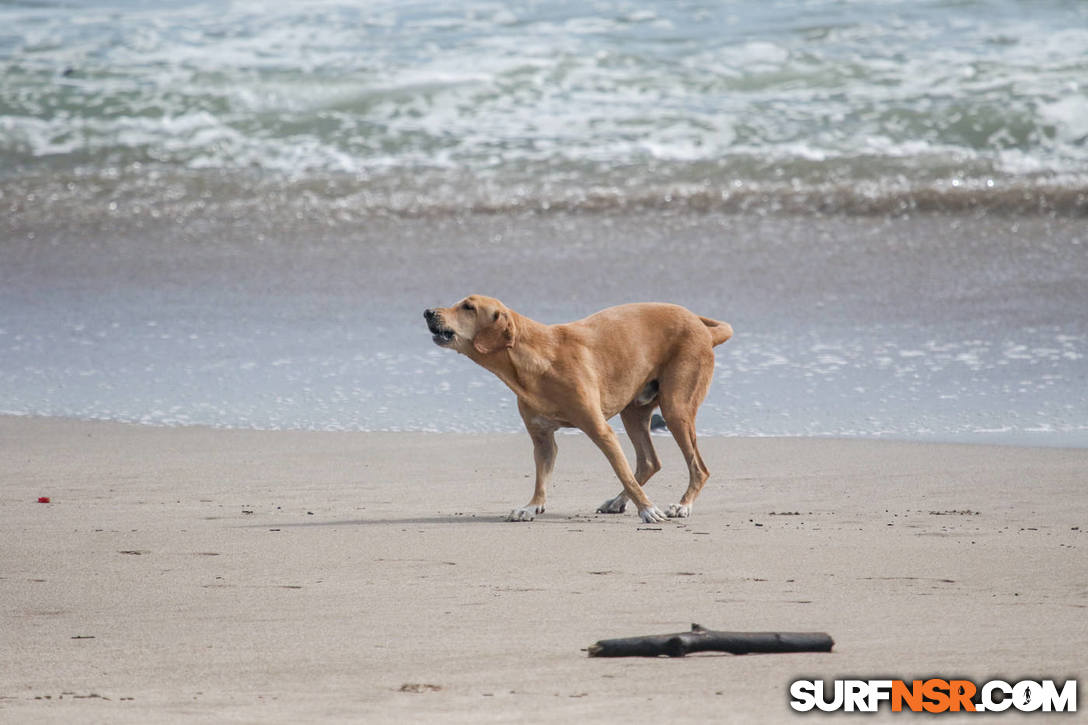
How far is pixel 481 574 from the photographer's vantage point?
5035 millimetres

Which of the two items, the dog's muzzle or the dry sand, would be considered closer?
the dry sand

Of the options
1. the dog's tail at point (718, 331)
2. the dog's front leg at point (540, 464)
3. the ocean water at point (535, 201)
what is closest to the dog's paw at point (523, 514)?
the dog's front leg at point (540, 464)

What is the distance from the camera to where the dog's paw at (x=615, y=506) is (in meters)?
6.50

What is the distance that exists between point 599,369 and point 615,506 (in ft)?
2.07

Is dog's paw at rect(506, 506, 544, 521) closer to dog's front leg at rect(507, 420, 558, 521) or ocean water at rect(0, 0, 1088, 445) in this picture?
dog's front leg at rect(507, 420, 558, 521)

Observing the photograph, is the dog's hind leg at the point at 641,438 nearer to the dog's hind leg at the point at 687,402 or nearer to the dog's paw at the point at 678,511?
the dog's hind leg at the point at 687,402

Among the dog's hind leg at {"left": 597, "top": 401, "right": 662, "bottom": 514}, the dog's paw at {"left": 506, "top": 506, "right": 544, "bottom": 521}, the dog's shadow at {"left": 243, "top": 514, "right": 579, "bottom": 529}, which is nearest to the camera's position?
the dog's shadow at {"left": 243, "top": 514, "right": 579, "bottom": 529}

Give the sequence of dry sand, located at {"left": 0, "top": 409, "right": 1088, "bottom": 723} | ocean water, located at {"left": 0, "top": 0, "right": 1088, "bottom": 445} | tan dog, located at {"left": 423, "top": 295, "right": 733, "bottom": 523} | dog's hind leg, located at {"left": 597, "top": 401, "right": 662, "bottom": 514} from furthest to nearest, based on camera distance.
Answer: ocean water, located at {"left": 0, "top": 0, "right": 1088, "bottom": 445}
dog's hind leg, located at {"left": 597, "top": 401, "right": 662, "bottom": 514}
tan dog, located at {"left": 423, "top": 295, "right": 733, "bottom": 523}
dry sand, located at {"left": 0, "top": 409, "right": 1088, "bottom": 723}

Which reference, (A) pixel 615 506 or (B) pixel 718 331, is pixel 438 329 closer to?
(A) pixel 615 506

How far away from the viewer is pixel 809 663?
367 centimetres

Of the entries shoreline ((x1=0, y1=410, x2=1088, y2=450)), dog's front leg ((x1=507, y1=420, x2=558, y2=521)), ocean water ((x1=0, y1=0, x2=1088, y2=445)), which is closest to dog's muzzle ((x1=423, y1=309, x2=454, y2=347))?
dog's front leg ((x1=507, y1=420, x2=558, y2=521))

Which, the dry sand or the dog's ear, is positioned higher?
the dog's ear

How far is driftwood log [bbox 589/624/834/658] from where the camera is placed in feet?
12.2

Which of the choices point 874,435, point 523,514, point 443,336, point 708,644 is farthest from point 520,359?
point 708,644
